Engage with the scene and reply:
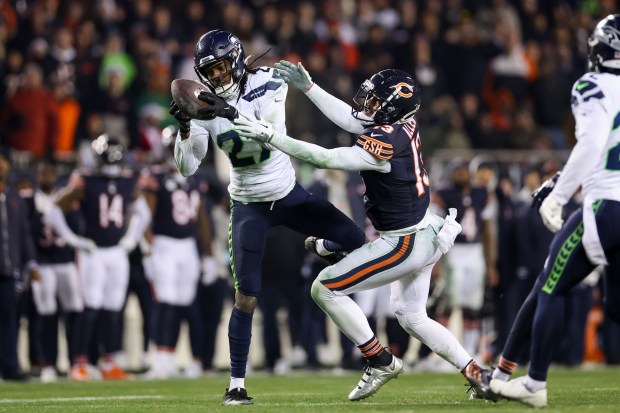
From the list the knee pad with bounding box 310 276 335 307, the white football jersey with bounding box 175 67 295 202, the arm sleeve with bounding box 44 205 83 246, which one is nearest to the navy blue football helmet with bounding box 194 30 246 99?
the white football jersey with bounding box 175 67 295 202

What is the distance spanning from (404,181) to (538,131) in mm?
9244

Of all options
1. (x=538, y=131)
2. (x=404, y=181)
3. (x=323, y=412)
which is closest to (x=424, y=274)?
(x=404, y=181)

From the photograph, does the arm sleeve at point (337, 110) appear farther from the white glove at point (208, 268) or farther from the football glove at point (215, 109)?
the white glove at point (208, 268)

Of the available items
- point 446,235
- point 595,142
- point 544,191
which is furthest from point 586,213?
point 446,235

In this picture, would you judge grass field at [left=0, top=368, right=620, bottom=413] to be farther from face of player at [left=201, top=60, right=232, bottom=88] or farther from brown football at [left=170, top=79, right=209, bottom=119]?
face of player at [left=201, top=60, right=232, bottom=88]

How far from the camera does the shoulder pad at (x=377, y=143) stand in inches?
271

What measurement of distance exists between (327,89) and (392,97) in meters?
7.70

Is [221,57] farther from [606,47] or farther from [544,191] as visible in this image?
[606,47]

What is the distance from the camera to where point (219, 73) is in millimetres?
7445

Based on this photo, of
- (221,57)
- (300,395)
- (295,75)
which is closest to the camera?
(221,57)

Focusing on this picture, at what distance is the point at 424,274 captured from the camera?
7.36 metres

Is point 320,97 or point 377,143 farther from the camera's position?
point 320,97

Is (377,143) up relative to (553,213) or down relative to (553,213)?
up

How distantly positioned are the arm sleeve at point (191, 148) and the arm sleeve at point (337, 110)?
0.76 meters
